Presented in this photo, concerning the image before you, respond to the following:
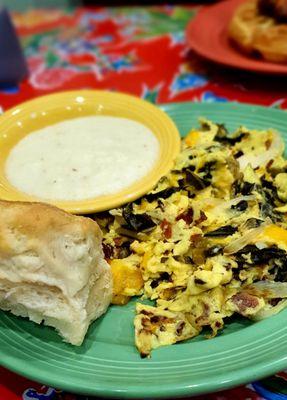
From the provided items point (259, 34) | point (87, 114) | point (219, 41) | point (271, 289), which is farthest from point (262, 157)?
point (219, 41)

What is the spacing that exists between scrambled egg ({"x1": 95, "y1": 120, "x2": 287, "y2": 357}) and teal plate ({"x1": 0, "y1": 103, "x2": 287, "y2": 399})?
0.16 feet

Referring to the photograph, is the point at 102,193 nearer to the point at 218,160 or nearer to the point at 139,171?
the point at 139,171

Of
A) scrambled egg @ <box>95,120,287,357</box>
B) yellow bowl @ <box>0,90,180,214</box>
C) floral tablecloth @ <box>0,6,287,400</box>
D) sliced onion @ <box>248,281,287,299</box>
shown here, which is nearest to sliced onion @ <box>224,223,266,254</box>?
scrambled egg @ <box>95,120,287,357</box>

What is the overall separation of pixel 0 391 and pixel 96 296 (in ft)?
1.19

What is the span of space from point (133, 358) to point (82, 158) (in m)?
0.87

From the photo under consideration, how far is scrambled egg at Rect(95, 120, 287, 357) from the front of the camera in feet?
4.74

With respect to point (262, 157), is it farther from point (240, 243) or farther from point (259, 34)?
point (259, 34)

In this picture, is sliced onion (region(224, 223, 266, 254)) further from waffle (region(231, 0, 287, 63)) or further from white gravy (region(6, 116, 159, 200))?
waffle (region(231, 0, 287, 63))

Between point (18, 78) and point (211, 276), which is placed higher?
point (211, 276)

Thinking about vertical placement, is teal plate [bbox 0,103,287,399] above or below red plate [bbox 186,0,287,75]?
above

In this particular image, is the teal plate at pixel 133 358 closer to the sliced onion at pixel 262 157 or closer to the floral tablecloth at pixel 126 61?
the sliced onion at pixel 262 157

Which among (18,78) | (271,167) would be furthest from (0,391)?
(18,78)

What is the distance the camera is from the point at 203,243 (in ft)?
5.14

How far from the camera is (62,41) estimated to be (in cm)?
356
